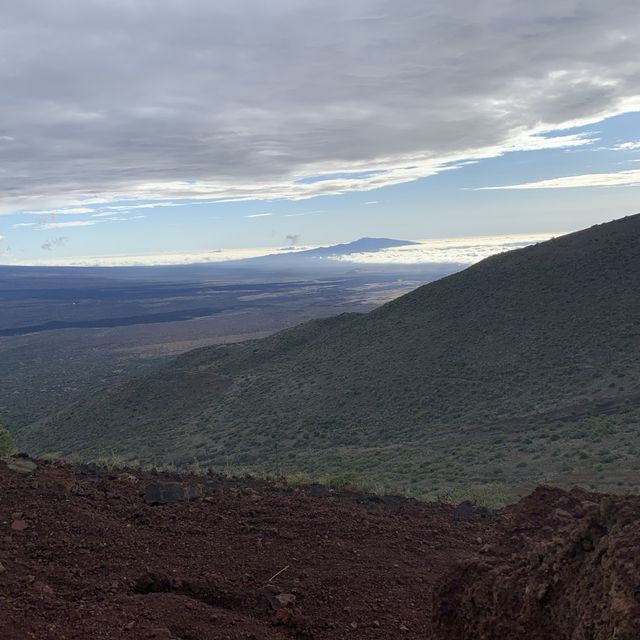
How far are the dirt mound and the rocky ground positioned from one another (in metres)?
0.01

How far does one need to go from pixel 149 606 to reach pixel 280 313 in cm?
14239

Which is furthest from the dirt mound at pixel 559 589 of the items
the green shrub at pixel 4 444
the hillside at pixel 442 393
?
the green shrub at pixel 4 444

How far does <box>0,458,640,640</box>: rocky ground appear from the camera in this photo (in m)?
5.26

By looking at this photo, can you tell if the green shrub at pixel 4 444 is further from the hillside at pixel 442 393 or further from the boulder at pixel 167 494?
the hillside at pixel 442 393

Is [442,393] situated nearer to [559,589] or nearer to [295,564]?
[295,564]

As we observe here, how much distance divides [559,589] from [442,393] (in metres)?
27.6

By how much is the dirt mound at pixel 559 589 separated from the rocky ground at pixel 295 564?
0.01 m

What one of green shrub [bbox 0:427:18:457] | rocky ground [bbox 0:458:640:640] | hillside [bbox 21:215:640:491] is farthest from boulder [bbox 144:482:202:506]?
hillside [bbox 21:215:640:491]

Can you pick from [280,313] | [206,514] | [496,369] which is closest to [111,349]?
[280,313]

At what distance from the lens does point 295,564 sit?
840cm

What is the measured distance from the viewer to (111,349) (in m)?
101

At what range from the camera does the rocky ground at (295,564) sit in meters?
5.26

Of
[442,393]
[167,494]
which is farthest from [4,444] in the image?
[442,393]

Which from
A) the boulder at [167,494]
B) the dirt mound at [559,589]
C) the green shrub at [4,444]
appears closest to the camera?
the dirt mound at [559,589]
